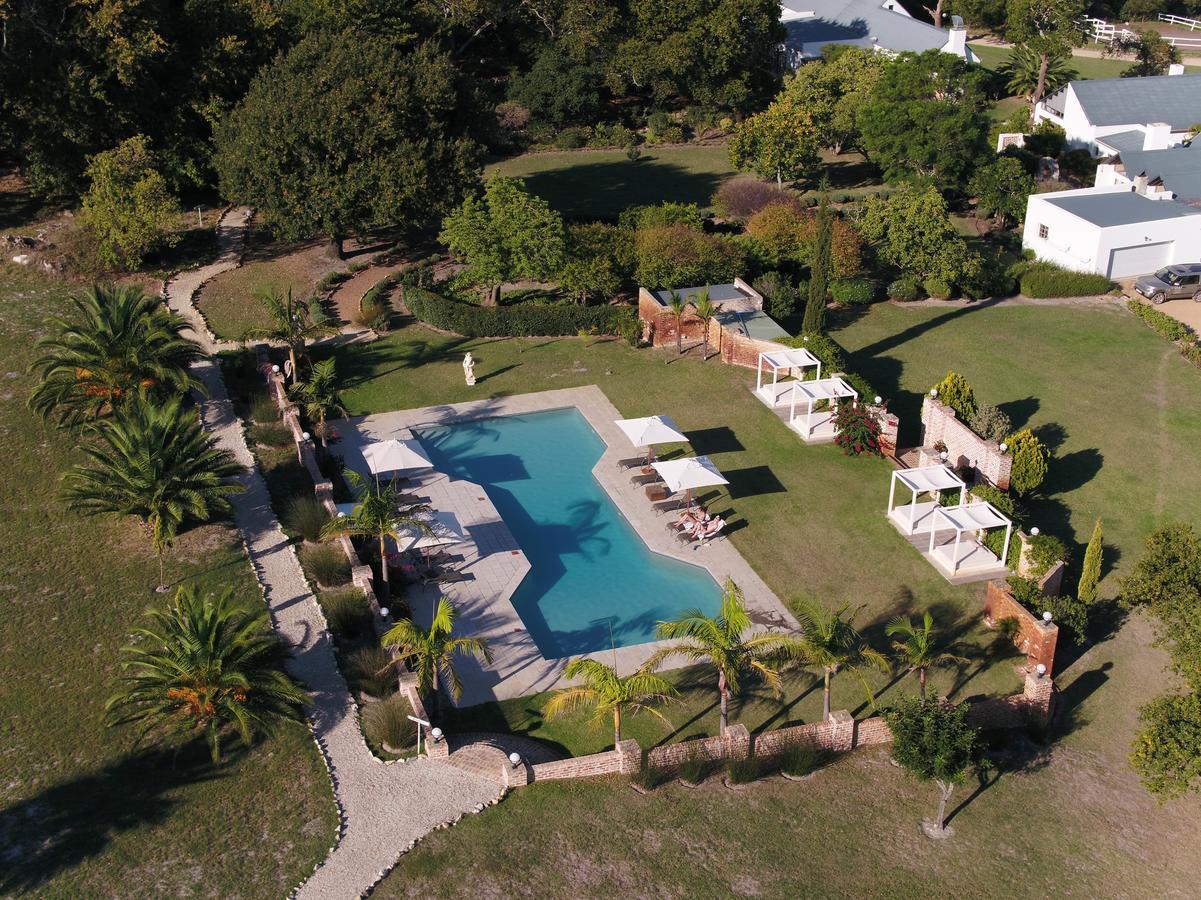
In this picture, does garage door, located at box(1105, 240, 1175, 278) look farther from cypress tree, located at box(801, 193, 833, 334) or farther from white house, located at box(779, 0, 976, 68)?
white house, located at box(779, 0, 976, 68)

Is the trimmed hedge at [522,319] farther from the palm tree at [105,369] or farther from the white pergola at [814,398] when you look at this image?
the palm tree at [105,369]

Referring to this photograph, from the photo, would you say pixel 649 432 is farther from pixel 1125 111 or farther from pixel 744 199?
pixel 1125 111

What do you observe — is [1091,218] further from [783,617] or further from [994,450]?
[783,617]

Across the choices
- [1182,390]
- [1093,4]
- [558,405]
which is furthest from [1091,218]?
[1093,4]

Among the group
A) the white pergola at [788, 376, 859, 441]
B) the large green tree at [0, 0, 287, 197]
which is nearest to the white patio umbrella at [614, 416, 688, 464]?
the white pergola at [788, 376, 859, 441]

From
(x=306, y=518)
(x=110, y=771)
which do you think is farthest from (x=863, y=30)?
(x=110, y=771)

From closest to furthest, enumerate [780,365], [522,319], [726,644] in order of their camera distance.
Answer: [726,644] → [780,365] → [522,319]

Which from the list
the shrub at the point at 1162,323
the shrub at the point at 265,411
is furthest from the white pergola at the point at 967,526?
the shrub at the point at 265,411
